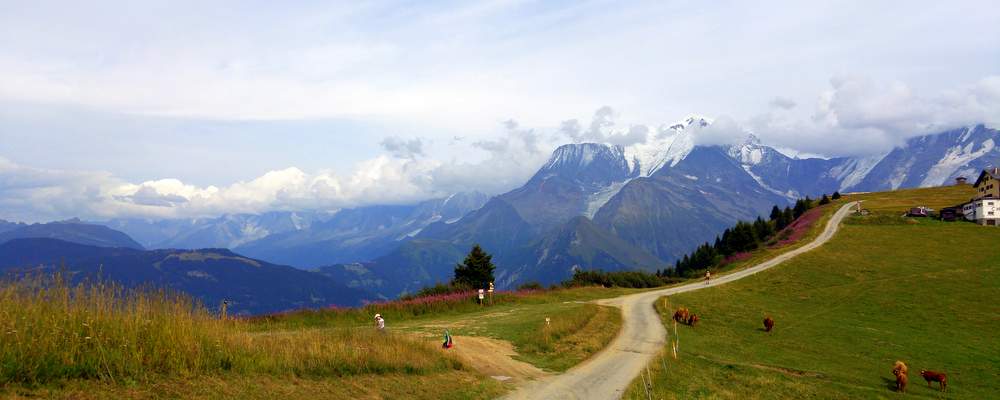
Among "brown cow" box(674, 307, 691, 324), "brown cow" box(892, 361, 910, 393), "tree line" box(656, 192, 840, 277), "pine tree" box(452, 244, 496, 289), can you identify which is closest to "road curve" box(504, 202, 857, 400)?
"brown cow" box(674, 307, 691, 324)

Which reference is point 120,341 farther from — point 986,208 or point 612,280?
point 986,208

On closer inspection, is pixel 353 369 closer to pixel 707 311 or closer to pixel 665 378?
pixel 665 378

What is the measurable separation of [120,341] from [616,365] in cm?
2048

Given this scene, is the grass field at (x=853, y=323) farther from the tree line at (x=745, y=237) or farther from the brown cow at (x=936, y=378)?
the tree line at (x=745, y=237)

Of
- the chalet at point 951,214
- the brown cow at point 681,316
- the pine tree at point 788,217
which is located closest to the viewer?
the brown cow at point 681,316

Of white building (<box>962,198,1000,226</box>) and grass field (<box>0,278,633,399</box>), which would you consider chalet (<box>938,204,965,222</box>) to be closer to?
white building (<box>962,198,1000,226</box>)

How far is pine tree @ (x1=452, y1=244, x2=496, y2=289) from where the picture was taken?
213ft

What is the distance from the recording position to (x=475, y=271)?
65.6 meters

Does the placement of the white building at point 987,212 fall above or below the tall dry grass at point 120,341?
above

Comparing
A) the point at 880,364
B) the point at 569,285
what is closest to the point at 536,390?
the point at 880,364

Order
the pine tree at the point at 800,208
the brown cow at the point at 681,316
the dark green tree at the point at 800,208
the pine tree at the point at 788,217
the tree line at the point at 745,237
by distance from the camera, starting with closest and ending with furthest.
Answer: the brown cow at the point at 681,316 < the tree line at the point at 745,237 < the pine tree at the point at 788,217 < the dark green tree at the point at 800,208 < the pine tree at the point at 800,208

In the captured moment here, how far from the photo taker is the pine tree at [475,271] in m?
64.8

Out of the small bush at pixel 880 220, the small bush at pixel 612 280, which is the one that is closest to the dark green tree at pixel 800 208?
the small bush at pixel 880 220

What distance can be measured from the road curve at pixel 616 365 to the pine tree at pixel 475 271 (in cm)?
1663
